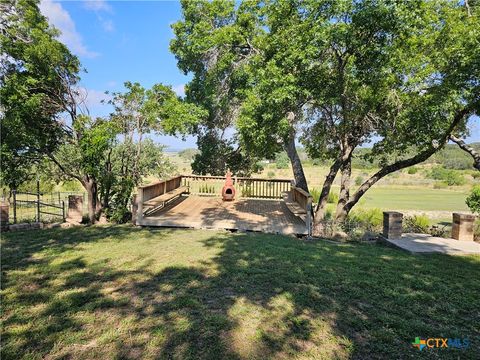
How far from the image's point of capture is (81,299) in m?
3.10

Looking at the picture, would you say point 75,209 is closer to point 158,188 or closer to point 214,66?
point 158,188

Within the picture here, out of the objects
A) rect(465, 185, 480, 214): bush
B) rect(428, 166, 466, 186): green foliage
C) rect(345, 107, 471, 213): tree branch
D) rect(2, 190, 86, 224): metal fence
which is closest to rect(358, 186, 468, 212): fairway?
rect(465, 185, 480, 214): bush

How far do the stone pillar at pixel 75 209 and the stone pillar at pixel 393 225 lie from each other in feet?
30.1

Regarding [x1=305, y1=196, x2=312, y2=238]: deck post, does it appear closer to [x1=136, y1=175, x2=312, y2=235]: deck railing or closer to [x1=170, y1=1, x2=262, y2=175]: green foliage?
[x1=136, y1=175, x2=312, y2=235]: deck railing

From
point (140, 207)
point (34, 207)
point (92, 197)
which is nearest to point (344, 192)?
point (140, 207)

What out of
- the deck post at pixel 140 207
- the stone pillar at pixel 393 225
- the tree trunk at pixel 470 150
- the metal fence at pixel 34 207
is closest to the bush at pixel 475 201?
the tree trunk at pixel 470 150

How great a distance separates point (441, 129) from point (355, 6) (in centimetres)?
389

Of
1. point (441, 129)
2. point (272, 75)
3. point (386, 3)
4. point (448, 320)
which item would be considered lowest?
point (448, 320)

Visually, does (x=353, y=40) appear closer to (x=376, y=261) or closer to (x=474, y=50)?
(x=474, y=50)

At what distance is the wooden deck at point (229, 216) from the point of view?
7.66m

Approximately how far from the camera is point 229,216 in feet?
28.5

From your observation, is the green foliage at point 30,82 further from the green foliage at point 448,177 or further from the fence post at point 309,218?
the green foliage at point 448,177

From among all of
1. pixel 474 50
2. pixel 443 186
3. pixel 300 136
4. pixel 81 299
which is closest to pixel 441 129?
pixel 474 50

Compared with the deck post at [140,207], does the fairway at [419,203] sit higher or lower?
lower
